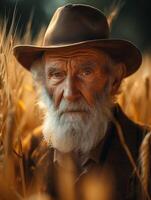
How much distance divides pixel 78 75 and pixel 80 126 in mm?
142

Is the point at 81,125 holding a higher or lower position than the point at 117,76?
lower

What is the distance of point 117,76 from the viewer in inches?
54.3

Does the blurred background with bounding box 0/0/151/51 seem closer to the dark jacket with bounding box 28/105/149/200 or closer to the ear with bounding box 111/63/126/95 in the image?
the ear with bounding box 111/63/126/95

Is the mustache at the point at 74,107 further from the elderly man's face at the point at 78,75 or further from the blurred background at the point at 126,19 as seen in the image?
the blurred background at the point at 126,19

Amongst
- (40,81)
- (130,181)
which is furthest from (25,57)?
(130,181)

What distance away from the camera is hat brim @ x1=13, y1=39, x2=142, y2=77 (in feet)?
4.37

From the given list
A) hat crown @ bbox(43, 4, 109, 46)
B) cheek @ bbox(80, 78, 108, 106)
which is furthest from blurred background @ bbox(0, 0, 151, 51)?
cheek @ bbox(80, 78, 108, 106)

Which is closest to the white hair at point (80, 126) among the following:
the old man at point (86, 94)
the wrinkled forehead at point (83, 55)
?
the old man at point (86, 94)

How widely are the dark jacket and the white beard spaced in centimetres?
3

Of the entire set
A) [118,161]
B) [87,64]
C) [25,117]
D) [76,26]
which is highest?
[76,26]

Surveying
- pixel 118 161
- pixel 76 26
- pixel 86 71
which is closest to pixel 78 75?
pixel 86 71

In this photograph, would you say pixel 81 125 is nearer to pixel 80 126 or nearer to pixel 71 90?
pixel 80 126

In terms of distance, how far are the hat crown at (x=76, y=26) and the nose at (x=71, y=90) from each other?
10cm

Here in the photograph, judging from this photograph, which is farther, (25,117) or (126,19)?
(126,19)
